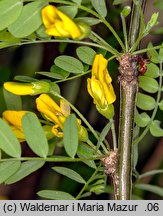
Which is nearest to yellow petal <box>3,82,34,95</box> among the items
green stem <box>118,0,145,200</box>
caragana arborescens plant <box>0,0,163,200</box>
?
caragana arborescens plant <box>0,0,163,200</box>

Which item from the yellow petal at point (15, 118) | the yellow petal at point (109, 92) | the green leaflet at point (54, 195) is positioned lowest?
the green leaflet at point (54, 195)

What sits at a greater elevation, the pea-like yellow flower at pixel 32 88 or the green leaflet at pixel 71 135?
the pea-like yellow flower at pixel 32 88

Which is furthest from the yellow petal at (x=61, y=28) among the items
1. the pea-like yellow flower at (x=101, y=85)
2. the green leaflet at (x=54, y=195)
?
the green leaflet at (x=54, y=195)

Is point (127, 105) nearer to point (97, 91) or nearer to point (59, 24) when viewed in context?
point (97, 91)

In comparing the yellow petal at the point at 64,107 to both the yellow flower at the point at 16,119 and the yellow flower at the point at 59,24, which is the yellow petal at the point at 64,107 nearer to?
the yellow flower at the point at 16,119

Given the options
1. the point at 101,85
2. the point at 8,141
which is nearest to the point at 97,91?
the point at 101,85

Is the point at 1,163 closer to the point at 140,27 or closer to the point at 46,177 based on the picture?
the point at 140,27

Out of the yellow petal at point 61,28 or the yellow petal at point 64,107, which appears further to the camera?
the yellow petal at point 64,107
